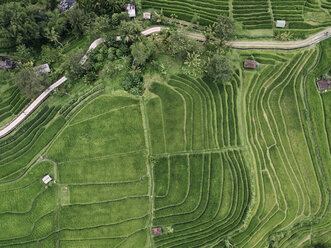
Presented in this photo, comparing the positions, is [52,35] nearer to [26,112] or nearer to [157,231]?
[26,112]

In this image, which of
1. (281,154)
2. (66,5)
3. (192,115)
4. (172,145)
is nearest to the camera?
(172,145)

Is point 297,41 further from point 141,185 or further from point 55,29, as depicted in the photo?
point 55,29

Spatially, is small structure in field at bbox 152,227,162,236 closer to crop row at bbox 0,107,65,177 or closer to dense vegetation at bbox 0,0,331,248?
dense vegetation at bbox 0,0,331,248

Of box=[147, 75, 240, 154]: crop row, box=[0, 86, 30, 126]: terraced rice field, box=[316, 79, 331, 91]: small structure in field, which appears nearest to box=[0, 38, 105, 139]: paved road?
box=[0, 86, 30, 126]: terraced rice field

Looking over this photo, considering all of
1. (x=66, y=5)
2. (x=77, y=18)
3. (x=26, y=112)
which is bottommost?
(x=26, y=112)

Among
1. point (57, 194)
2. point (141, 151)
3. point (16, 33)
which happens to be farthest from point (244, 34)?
point (57, 194)

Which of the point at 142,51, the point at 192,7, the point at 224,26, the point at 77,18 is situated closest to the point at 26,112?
the point at 77,18
